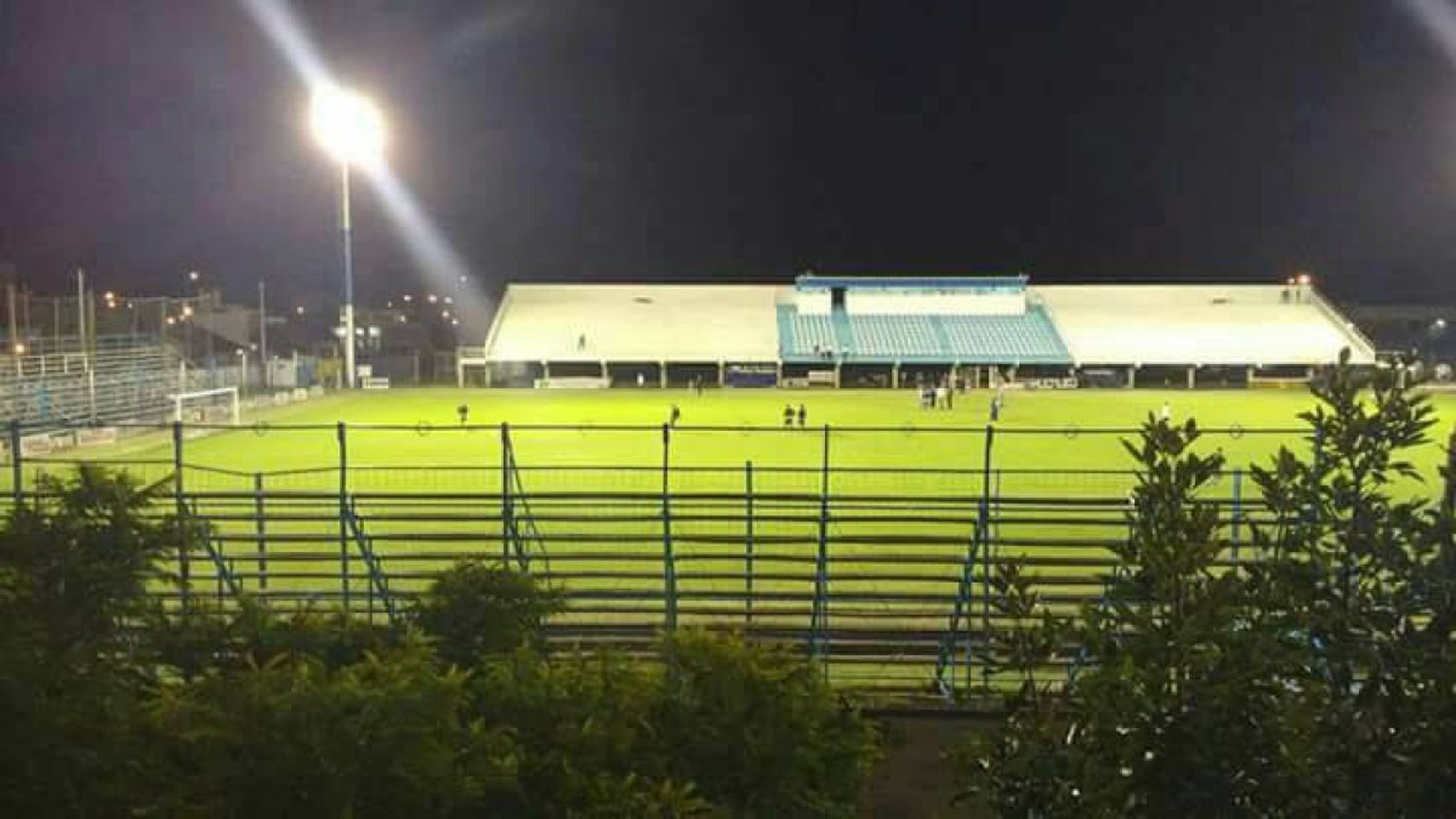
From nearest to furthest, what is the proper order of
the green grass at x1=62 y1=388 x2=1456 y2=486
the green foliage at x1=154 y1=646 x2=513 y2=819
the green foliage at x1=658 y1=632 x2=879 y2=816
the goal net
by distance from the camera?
the green foliage at x1=154 y1=646 x2=513 y2=819 < the green foliage at x1=658 y1=632 x2=879 y2=816 < the green grass at x1=62 y1=388 x2=1456 y2=486 < the goal net

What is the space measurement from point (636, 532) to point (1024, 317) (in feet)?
187

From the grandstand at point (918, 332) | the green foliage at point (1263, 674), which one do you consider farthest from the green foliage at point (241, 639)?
the grandstand at point (918, 332)

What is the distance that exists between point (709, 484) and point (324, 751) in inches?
703

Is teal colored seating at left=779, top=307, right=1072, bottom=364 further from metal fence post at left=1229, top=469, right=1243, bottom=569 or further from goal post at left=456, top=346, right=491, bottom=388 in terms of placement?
metal fence post at left=1229, top=469, right=1243, bottom=569

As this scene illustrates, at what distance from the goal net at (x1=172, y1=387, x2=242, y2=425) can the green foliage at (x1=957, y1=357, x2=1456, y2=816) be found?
119 feet

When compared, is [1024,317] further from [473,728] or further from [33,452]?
[473,728]

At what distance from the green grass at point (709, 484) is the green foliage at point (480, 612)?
234 centimetres

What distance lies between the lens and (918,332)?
67.1m

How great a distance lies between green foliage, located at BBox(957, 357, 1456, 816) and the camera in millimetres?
2879

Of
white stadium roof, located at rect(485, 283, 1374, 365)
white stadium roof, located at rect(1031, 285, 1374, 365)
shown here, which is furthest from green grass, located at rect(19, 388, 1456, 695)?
white stadium roof, located at rect(1031, 285, 1374, 365)

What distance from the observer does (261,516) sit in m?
10.5

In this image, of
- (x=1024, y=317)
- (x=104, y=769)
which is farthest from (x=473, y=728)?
(x=1024, y=317)

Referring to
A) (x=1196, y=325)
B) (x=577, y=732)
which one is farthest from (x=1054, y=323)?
(x=577, y=732)

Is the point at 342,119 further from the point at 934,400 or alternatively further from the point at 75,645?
the point at 75,645
